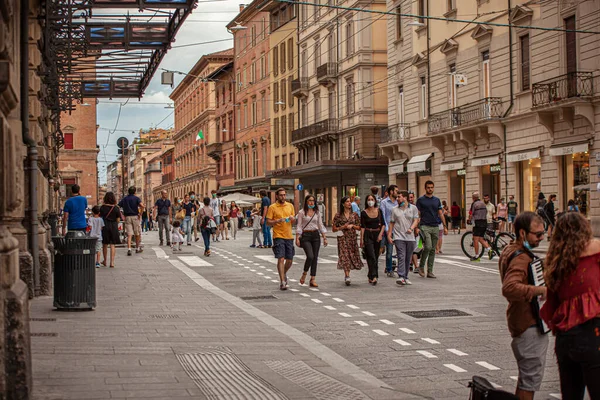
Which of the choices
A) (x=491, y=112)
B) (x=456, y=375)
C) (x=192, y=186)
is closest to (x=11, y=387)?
(x=456, y=375)

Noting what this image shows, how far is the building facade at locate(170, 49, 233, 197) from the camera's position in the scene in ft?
292

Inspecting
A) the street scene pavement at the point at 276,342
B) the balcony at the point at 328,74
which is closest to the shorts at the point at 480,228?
the street scene pavement at the point at 276,342

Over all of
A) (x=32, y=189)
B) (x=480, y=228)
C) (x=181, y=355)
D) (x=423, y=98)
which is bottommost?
(x=181, y=355)

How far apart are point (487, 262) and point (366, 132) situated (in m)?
30.9

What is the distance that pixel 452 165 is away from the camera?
3984cm

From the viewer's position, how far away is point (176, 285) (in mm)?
16375

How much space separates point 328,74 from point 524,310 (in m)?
50.6

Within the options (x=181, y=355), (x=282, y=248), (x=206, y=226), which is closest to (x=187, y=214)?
(x=206, y=226)

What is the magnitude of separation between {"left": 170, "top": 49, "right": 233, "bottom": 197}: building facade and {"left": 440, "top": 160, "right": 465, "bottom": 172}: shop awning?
148ft

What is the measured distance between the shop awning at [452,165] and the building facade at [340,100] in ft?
35.7

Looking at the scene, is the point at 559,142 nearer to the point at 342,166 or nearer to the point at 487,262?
Answer: the point at 487,262

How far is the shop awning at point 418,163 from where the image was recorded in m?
42.8

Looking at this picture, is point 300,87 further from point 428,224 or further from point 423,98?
point 428,224

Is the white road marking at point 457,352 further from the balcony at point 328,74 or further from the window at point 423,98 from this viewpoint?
the balcony at point 328,74
